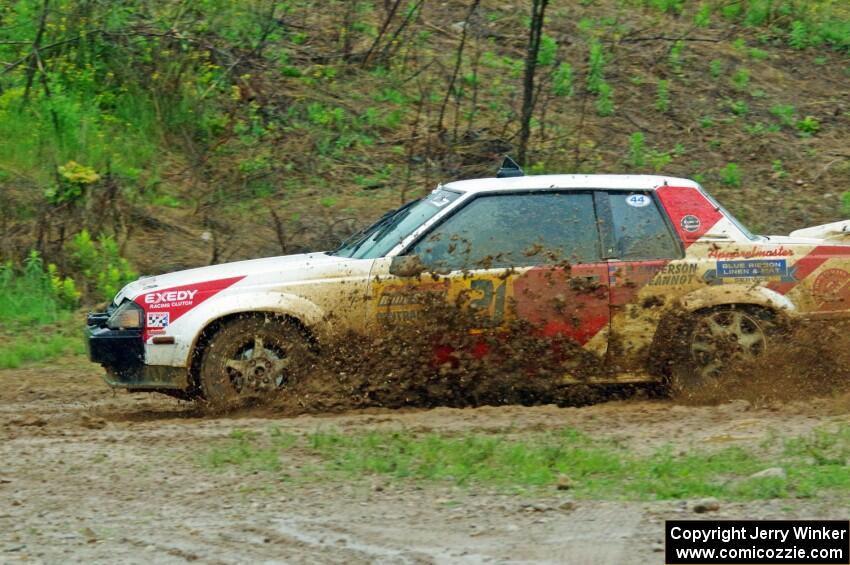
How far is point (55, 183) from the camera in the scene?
1180 centimetres

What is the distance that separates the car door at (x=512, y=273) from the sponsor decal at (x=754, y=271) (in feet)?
2.53

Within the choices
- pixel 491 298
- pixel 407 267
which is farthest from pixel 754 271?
pixel 407 267

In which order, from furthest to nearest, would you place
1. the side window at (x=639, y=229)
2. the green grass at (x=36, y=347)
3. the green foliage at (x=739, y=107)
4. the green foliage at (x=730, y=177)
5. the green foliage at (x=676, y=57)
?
the green foliage at (x=676, y=57) → the green foliage at (x=739, y=107) → the green foliage at (x=730, y=177) → the green grass at (x=36, y=347) → the side window at (x=639, y=229)

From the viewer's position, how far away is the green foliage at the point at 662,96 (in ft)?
50.1

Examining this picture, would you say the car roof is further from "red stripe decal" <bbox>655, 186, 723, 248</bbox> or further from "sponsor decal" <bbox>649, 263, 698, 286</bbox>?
"sponsor decal" <bbox>649, 263, 698, 286</bbox>

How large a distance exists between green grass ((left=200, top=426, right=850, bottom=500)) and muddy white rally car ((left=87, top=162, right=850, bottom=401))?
0.96 metres

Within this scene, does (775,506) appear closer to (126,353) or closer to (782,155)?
(126,353)

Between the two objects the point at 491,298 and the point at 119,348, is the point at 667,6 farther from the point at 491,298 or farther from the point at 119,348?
the point at 119,348

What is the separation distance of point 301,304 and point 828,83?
1120 cm

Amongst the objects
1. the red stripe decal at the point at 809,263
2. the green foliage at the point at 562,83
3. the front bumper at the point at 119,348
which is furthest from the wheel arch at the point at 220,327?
the green foliage at the point at 562,83

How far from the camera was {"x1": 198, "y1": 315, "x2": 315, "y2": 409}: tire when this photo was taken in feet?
24.5

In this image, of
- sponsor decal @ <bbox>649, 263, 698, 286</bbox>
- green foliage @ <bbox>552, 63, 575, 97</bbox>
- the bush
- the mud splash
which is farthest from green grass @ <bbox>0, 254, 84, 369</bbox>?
green foliage @ <bbox>552, 63, 575, 97</bbox>

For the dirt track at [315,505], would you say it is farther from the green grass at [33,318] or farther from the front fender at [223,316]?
the green grass at [33,318]

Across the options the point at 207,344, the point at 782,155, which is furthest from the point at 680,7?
the point at 207,344
